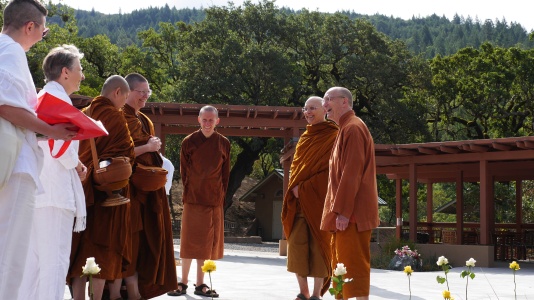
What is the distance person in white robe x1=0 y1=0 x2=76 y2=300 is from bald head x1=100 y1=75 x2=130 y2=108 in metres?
2.14

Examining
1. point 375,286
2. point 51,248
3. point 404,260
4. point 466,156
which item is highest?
point 466,156

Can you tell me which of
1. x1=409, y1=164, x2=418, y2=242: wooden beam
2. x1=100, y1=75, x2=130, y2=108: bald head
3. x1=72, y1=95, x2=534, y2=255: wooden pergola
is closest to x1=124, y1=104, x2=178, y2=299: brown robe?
x1=100, y1=75, x2=130, y2=108: bald head

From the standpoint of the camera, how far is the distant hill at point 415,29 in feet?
299

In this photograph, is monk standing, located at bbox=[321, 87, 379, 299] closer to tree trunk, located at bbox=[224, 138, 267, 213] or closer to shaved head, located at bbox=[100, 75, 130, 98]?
shaved head, located at bbox=[100, 75, 130, 98]

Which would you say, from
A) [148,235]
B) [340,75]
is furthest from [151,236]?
[340,75]

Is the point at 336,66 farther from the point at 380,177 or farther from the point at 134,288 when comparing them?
the point at 134,288

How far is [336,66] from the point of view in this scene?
33.5 meters

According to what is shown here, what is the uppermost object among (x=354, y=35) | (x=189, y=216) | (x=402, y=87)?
(x=354, y=35)

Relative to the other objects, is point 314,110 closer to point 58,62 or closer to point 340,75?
point 58,62

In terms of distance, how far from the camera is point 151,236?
254 inches

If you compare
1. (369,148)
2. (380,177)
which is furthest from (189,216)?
(380,177)

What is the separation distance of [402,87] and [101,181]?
2785 centimetres

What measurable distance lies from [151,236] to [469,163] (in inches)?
578

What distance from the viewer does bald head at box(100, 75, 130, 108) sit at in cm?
614
